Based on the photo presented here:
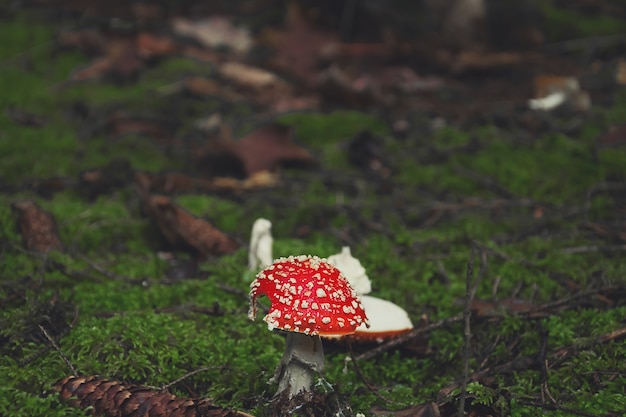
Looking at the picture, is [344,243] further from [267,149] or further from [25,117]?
[25,117]

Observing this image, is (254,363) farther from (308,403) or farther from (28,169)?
(28,169)

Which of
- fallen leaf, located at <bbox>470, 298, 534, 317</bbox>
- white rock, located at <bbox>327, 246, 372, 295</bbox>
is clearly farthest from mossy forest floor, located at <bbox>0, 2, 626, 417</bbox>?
white rock, located at <bbox>327, 246, 372, 295</bbox>

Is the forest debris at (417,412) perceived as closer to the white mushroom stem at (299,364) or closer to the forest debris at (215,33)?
the white mushroom stem at (299,364)

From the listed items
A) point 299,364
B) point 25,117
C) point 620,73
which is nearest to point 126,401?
point 299,364

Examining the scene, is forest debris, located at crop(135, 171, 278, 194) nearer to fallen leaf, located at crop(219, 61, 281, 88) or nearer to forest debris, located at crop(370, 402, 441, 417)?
fallen leaf, located at crop(219, 61, 281, 88)

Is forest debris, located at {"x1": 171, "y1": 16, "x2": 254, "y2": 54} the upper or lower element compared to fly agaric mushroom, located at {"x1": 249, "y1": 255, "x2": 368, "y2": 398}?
lower

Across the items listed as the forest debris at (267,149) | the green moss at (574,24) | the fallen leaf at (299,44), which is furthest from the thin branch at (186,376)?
the green moss at (574,24)
